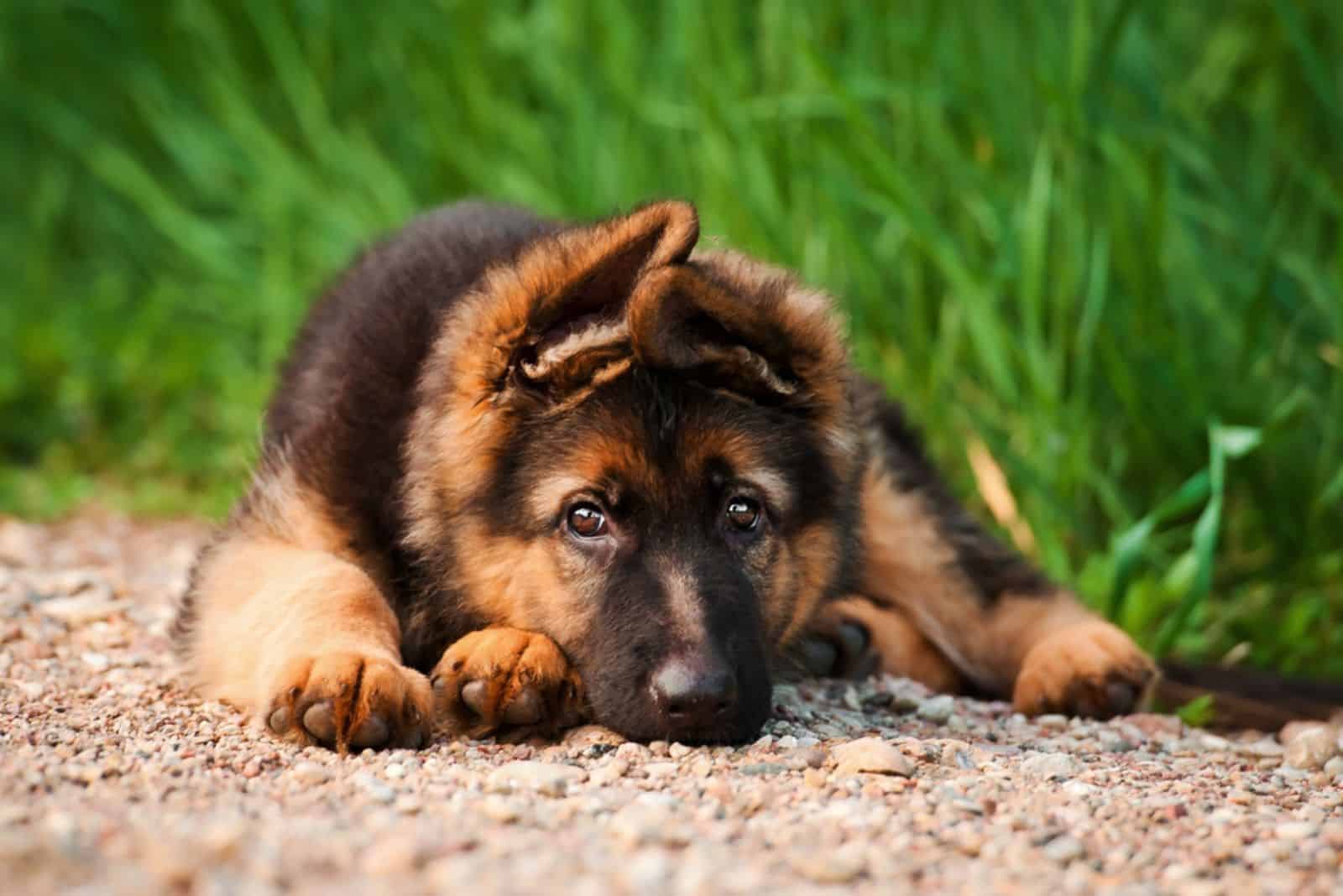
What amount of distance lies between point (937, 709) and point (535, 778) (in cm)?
142

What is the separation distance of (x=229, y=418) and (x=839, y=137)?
3.49 metres

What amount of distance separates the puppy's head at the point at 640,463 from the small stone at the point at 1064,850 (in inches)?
29.6

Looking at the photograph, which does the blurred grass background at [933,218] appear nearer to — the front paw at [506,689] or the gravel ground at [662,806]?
the gravel ground at [662,806]

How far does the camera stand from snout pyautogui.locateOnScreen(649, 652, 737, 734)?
9.95 ft

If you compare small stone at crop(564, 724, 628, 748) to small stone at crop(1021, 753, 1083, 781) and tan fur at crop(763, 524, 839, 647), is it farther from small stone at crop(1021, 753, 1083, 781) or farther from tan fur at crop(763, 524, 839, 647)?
small stone at crop(1021, 753, 1083, 781)

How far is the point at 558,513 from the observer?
11.2ft

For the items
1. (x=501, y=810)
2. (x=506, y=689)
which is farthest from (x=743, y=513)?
(x=501, y=810)

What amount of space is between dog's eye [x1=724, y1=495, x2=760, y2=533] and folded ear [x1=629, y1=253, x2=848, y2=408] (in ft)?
0.86

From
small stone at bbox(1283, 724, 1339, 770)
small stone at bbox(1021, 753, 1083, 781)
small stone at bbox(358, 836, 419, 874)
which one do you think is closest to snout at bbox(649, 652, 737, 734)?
small stone at bbox(1021, 753, 1083, 781)

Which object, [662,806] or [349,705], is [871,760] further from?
[349,705]

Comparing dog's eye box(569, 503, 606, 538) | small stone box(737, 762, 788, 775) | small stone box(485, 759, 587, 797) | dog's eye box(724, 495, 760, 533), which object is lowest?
small stone box(485, 759, 587, 797)

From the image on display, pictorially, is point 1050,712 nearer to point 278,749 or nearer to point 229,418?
point 278,749

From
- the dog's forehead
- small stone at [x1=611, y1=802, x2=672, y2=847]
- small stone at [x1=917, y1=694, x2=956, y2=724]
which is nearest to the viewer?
small stone at [x1=611, y1=802, x2=672, y2=847]

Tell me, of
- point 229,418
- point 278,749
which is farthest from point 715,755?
point 229,418
